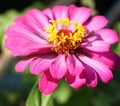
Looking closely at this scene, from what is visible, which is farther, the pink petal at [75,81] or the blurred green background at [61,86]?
the blurred green background at [61,86]

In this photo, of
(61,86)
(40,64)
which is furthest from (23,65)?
(61,86)

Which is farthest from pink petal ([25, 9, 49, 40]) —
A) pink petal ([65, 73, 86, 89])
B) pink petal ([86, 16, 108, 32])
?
pink petal ([65, 73, 86, 89])

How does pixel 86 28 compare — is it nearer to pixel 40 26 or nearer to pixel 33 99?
pixel 40 26

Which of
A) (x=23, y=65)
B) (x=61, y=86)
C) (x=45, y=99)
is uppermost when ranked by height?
(x=23, y=65)

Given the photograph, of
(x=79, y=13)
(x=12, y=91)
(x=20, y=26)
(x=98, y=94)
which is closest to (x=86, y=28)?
(x=79, y=13)

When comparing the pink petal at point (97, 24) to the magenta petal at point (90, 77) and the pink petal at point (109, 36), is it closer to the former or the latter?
the pink petal at point (109, 36)

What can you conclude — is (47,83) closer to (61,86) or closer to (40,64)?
(40,64)

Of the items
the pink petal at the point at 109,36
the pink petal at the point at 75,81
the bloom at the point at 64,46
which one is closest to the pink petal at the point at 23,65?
Result: the bloom at the point at 64,46

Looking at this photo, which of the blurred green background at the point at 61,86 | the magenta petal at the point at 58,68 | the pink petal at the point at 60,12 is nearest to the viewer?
the magenta petal at the point at 58,68
